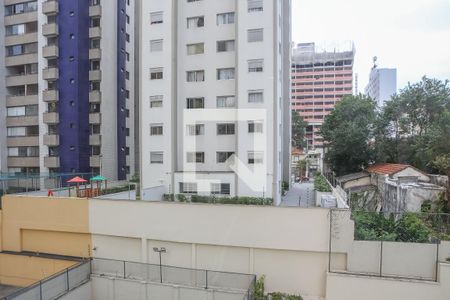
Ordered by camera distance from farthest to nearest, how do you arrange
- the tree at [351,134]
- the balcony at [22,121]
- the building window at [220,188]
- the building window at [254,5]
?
the balcony at [22,121]
the tree at [351,134]
the building window at [220,188]
the building window at [254,5]

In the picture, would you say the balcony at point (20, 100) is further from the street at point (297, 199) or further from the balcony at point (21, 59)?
the street at point (297, 199)

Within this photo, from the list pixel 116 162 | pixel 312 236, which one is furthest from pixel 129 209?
pixel 116 162

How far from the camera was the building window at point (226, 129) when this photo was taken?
21.4m

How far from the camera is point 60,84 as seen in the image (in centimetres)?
2823

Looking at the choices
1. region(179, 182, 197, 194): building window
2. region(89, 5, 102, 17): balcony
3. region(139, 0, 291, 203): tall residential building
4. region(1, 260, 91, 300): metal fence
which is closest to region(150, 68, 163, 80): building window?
region(139, 0, 291, 203): tall residential building

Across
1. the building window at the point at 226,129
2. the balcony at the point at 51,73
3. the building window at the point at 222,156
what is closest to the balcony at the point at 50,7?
the balcony at the point at 51,73

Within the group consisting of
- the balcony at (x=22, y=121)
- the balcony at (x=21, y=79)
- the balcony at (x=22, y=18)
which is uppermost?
the balcony at (x=22, y=18)

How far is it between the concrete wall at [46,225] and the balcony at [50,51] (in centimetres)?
1727

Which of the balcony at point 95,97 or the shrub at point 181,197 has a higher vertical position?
the balcony at point 95,97

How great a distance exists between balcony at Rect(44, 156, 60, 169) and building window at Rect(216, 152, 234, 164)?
16.2 metres

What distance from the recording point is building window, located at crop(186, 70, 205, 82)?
868 inches

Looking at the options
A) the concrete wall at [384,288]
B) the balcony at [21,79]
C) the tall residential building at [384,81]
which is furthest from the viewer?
the tall residential building at [384,81]

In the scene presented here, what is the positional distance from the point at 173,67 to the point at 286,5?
42.5 ft

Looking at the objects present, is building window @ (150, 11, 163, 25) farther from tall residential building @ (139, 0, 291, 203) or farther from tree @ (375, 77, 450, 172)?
tree @ (375, 77, 450, 172)
